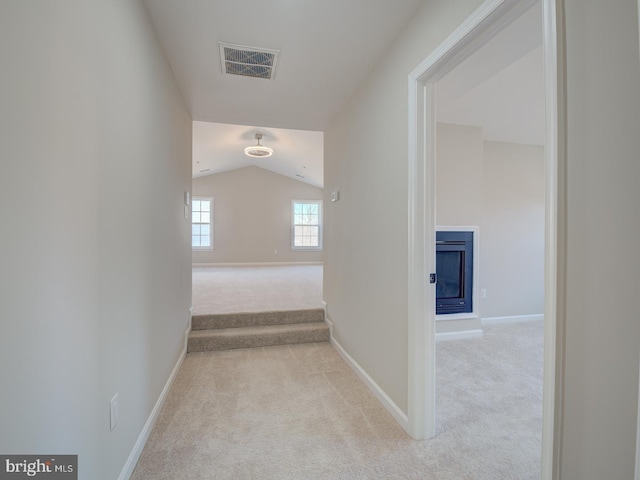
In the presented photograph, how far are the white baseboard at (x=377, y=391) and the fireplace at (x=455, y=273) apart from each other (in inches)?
55.3

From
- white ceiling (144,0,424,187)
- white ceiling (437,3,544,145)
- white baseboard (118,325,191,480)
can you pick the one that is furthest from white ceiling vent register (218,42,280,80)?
white baseboard (118,325,191,480)

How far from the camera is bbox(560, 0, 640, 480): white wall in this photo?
0.75m

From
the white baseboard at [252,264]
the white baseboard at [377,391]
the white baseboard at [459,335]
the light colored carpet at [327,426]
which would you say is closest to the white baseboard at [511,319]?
the white baseboard at [459,335]

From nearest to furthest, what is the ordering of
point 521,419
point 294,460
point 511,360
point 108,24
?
point 108,24 → point 294,460 → point 521,419 → point 511,360

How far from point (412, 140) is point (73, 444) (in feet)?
6.66

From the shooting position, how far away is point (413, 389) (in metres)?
1.70

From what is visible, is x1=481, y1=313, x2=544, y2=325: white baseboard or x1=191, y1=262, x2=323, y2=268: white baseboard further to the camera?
x1=191, y1=262, x2=323, y2=268: white baseboard

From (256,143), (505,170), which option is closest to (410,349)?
(505,170)

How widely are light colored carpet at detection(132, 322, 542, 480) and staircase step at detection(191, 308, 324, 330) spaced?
0.54 meters

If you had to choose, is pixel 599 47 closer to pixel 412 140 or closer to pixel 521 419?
pixel 412 140

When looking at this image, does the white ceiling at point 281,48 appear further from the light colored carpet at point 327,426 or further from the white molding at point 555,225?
the light colored carpet at point 327,426

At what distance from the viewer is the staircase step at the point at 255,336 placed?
9.96 feet

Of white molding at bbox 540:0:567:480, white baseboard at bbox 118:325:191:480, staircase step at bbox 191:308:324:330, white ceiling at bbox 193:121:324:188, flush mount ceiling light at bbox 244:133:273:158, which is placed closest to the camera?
white molding at bbox 540:0:567:480

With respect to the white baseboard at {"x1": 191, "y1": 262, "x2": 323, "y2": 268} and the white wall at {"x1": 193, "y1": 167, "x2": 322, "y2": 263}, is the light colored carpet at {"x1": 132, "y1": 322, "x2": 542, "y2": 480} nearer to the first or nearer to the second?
the white baseboard at {"x1": 191, "y1": 262, "x2": 323, "y2": 268}
